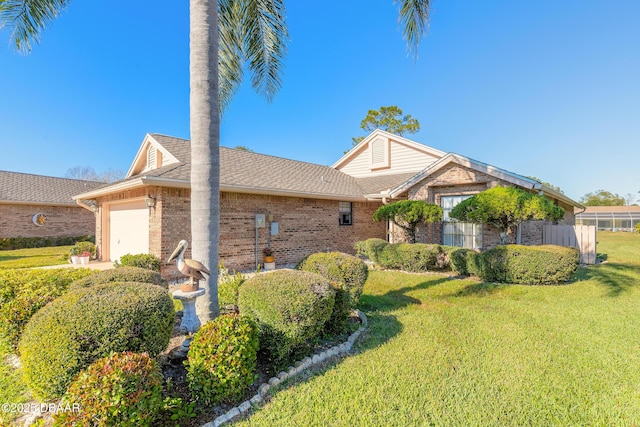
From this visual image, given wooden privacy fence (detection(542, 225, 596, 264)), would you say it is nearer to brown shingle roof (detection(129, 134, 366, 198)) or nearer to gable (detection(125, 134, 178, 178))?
brown shingle roof (detection(129, 134, 366, 198))

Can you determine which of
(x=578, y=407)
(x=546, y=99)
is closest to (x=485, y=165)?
(x=546, y=99)

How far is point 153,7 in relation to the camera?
344 inches

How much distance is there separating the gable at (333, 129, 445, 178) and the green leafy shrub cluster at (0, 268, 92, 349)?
1518 cm

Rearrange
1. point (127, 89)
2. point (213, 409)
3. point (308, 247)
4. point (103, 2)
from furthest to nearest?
1. point (127, 89)
2. point (308, 247)
3. point (103, 2)
4. point (213, 409)

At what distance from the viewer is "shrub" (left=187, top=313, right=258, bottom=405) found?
2703 millimetres

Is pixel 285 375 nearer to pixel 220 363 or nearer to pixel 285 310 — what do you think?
pixel 285 310

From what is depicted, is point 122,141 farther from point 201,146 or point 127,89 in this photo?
point 201,146

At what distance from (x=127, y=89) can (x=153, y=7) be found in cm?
589

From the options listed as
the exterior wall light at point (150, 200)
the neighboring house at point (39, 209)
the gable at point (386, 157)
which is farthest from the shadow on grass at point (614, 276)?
the neighboring house at point (39, 209)

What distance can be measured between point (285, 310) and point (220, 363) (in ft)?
3.05

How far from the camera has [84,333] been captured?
2537mm

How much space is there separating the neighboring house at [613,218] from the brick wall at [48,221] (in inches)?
2117

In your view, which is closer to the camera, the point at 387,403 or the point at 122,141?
the point at 387,403

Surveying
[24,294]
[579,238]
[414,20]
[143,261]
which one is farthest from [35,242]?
[579,238]
